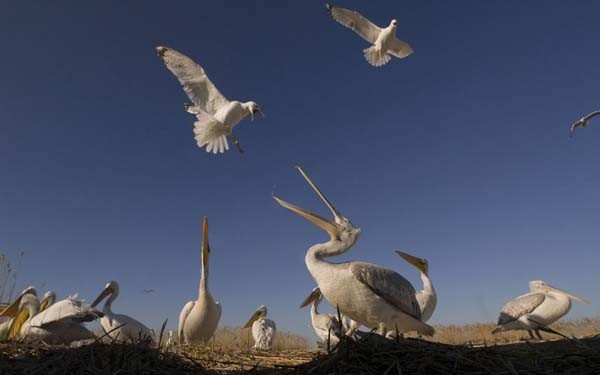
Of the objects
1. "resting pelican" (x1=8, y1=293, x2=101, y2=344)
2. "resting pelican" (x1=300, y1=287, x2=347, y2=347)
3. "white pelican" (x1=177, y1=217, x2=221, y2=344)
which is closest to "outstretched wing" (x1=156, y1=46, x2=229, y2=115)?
"white pelican" (x1=177, y1=217, x2=221, y2=344)

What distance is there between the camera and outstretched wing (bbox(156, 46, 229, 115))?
32.8 ft

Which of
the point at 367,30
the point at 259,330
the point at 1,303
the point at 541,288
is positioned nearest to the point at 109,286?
the point at 1,303

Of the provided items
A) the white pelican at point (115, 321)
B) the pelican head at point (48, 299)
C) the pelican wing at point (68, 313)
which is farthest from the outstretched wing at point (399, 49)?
the pelican head at point (48, 299)

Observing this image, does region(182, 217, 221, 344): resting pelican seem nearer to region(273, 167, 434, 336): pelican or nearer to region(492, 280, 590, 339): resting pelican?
region(273, 167, 434, 336): pelican

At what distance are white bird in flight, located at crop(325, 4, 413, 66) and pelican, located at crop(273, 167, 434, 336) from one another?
28.7 feet

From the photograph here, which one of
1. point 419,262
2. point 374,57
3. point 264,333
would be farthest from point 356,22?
point 264,333

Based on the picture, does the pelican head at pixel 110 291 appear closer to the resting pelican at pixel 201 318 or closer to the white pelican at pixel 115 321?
the white pelican at pixel 115 321

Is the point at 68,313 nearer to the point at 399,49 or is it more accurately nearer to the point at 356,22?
the point at 356,22

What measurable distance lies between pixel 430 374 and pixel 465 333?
9.48 m

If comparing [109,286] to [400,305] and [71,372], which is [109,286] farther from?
[71,372]

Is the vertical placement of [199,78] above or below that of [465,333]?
above

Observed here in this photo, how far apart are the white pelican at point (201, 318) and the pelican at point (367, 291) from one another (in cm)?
296

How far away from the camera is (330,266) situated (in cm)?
495

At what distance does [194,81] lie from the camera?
33.6ft
